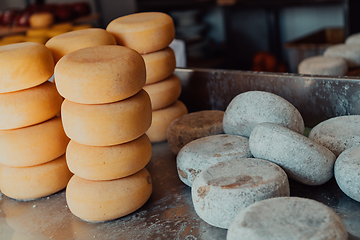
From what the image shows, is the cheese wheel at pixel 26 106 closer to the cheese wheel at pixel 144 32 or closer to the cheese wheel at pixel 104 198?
the cheese wheel at pixel 104 198

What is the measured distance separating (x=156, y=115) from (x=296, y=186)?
563mm

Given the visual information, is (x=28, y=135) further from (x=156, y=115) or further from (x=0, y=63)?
(x=156, y=115)

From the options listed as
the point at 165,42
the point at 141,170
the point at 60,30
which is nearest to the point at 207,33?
the point at 60,30

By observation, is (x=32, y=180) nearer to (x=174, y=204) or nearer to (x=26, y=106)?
(x=26, y=106)

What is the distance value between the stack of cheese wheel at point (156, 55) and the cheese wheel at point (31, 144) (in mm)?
363

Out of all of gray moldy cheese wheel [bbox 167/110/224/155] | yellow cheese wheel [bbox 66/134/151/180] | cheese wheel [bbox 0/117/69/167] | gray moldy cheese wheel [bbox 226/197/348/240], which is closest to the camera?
gray moldy cheese wheel [bbox 226/197/348/240]

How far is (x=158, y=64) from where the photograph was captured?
1223mm

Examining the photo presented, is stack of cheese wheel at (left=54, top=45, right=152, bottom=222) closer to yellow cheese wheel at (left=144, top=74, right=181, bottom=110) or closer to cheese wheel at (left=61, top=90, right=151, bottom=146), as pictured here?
cheese wheel at (left=61, top=90, right=151, bottom=146)

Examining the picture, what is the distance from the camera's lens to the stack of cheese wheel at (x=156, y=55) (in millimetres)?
1160

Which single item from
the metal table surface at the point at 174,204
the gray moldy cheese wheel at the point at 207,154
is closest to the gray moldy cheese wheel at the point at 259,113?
the gray moldy cheese wheel at the point at 207,154

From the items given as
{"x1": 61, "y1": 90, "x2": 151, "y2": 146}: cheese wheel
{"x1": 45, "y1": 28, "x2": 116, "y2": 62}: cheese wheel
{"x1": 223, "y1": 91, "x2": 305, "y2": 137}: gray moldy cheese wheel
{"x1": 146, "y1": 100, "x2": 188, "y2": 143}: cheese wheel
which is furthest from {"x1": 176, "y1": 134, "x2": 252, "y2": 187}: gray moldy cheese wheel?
{"x1": 45, "y1": 28, "x2": 116, "y2": 62}: cheese wheel

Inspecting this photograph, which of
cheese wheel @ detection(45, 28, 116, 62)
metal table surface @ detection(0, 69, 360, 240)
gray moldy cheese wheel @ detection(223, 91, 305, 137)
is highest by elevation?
cheese wheel @ detection(45, 28, 116, 62)

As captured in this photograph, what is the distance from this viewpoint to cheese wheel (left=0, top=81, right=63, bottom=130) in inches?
35.9

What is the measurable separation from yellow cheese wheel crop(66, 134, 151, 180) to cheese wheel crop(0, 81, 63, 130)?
150mm
